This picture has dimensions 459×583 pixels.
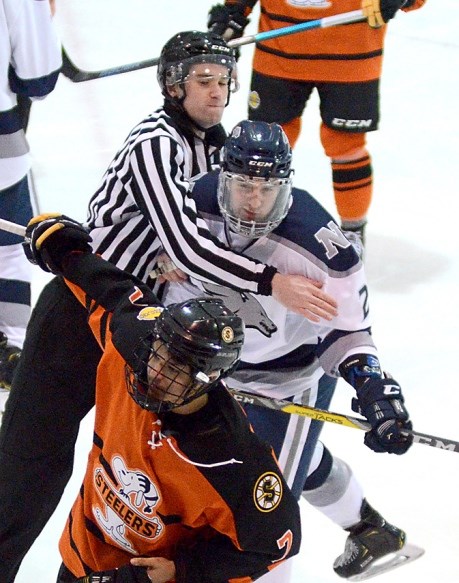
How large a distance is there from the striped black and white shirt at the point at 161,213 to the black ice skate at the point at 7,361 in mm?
659

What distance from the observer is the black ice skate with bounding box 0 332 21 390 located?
3012mm

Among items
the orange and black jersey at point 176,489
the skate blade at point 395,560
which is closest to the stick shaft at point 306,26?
the skate blade at point 395,560

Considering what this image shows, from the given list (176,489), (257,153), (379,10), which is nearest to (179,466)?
(176,489)

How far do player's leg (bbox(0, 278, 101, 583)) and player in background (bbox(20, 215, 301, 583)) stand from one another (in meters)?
0.17

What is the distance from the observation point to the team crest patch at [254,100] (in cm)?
367

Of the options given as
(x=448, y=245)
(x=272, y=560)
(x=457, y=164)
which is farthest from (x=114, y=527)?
(x=457, y=164)

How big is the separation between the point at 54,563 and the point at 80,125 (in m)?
2.51

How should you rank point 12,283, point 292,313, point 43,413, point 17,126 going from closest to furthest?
point 43,413 → point 292,313 → point 17,126 → point 12,283

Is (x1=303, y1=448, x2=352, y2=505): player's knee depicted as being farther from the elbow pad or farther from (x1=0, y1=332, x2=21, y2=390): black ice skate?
(x1=0, y1=332, x2=21, y2=390): black ice skate

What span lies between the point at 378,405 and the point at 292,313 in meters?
0.29

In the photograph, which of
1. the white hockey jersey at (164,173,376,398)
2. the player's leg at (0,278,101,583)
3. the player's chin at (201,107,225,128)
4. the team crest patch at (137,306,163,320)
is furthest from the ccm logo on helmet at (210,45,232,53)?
the team crest patch at (137,306,163,320)

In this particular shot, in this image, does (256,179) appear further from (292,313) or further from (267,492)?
(267,492)

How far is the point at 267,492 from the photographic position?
68.1 inches

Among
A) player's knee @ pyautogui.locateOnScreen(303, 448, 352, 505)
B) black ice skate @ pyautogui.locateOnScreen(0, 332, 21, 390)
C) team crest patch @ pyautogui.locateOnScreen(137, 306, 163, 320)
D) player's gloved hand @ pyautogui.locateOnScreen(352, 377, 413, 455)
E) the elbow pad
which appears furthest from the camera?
black ice skate @ pyautogui.locateOnScreen(0, 332, 21, 390)
